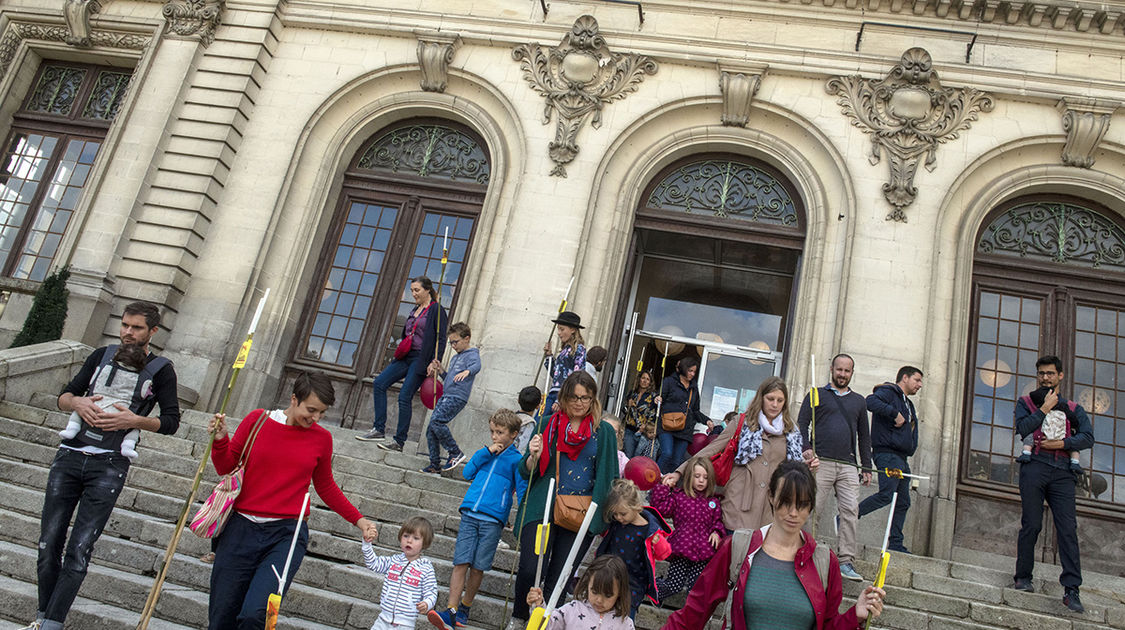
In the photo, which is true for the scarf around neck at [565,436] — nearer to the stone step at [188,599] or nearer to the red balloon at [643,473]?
the red balloon at [643,473]

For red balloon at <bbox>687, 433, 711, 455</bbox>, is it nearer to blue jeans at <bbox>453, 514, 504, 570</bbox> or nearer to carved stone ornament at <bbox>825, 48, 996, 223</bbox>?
carved stone ornament at <bbox>825, 48, 996, 223</bbox>

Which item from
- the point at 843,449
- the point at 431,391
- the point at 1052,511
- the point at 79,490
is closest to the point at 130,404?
the point at 79,490

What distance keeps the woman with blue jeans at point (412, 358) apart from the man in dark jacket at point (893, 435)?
16.4ft

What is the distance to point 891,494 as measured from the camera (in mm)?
7996

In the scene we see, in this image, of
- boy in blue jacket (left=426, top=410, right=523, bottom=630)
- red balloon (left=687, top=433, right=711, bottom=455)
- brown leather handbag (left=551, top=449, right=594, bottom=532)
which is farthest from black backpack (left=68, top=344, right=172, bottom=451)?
red balloon (left=687, top=433, right=711, bottom=455)

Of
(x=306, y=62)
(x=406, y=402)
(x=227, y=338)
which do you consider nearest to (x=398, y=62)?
(x=306, y=62)

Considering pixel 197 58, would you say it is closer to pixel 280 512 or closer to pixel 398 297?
pixel 398 297

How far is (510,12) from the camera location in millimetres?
12805

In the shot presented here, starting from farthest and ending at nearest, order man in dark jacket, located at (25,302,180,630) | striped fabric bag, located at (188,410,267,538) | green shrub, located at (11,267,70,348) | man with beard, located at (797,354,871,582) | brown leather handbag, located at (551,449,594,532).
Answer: green shrub, located at (11,267,70,348) < man with beard, located at (797,354,871,582) < brown leather handbag, located at (551,449,594,532) < man in dark jacket, located at (25,302,180,630) < striped fabric bag, located at (188,410,267,538)

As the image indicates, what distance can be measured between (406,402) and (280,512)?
5194mm

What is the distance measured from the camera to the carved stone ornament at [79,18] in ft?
44.9

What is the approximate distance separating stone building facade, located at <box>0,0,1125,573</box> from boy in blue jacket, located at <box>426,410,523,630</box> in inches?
186

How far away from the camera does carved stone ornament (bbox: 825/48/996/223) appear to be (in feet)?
36.9

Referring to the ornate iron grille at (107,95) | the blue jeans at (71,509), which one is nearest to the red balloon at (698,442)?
the blue jeans at (71,509)
